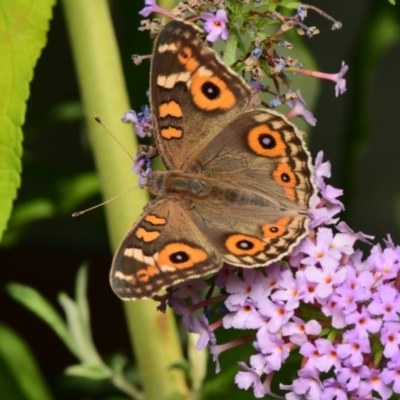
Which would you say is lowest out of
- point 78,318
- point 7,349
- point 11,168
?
point 7,349

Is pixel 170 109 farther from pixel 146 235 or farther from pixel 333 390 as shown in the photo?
pixel 333 390

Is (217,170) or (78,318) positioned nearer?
(217,170)

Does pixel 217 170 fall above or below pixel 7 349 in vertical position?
above

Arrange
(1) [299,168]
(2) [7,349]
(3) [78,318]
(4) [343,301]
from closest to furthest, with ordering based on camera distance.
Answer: (4) [343,301], (1) [299,168], (3) [78,318], (2) [7,349]

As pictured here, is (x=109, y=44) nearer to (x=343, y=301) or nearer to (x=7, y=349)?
(x=343, y=301)

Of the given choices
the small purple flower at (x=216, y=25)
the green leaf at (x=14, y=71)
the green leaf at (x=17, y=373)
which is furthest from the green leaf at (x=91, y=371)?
the small purple flower at (x=216, y=25)

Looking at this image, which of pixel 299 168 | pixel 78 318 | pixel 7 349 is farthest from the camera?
pixel 7 349

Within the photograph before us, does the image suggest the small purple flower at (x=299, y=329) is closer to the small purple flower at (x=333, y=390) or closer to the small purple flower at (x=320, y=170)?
the small purple flower at (x=333, y=390)

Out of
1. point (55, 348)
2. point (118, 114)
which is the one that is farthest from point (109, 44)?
point (55, 348)

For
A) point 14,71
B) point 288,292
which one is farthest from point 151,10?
point 288,292
